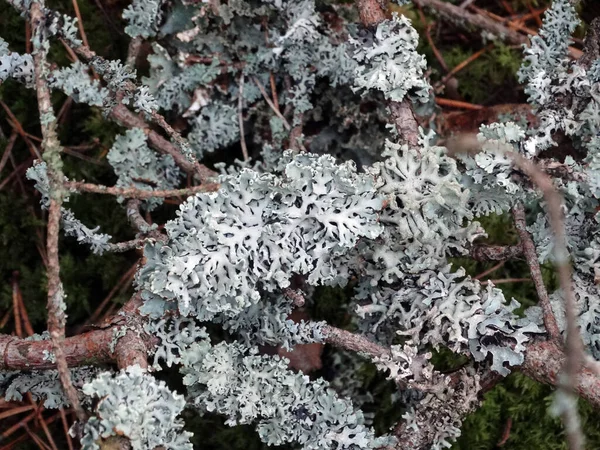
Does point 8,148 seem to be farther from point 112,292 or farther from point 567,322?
point 567,322

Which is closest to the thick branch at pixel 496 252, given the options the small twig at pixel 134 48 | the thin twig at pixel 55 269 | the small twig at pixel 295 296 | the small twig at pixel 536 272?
the small twig at pixel 536 272

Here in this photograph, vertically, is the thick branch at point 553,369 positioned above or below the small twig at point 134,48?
below

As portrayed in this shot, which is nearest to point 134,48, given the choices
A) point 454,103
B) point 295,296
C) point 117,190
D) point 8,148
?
point 8,148

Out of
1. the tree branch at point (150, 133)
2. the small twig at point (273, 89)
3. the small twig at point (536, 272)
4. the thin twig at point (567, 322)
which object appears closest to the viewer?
the thin twig at point (567, 322)

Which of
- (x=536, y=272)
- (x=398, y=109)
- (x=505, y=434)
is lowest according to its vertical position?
(x=505, y=434)

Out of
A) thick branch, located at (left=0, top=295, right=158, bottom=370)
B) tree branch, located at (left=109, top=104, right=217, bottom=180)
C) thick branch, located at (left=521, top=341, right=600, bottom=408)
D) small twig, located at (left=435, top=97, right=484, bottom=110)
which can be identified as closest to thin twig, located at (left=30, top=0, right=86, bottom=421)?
thick branch, located at (left=0, top=295, right=158, bottom=370)

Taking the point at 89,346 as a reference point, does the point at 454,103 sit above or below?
above

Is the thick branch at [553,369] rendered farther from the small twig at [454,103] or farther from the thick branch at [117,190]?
the small twig at [454,103]

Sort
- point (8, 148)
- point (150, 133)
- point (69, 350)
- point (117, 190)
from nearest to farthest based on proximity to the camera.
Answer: point (117, 190) → point (69, 350) → point (150, 133) → point (8, 148)

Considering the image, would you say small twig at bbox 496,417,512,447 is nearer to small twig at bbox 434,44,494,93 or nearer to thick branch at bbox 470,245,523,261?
thick branch at bbox 470,245,523,261

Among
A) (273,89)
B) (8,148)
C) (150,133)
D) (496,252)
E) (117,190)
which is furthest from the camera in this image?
(8,148)

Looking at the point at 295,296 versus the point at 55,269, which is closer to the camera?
the point at 55,269
